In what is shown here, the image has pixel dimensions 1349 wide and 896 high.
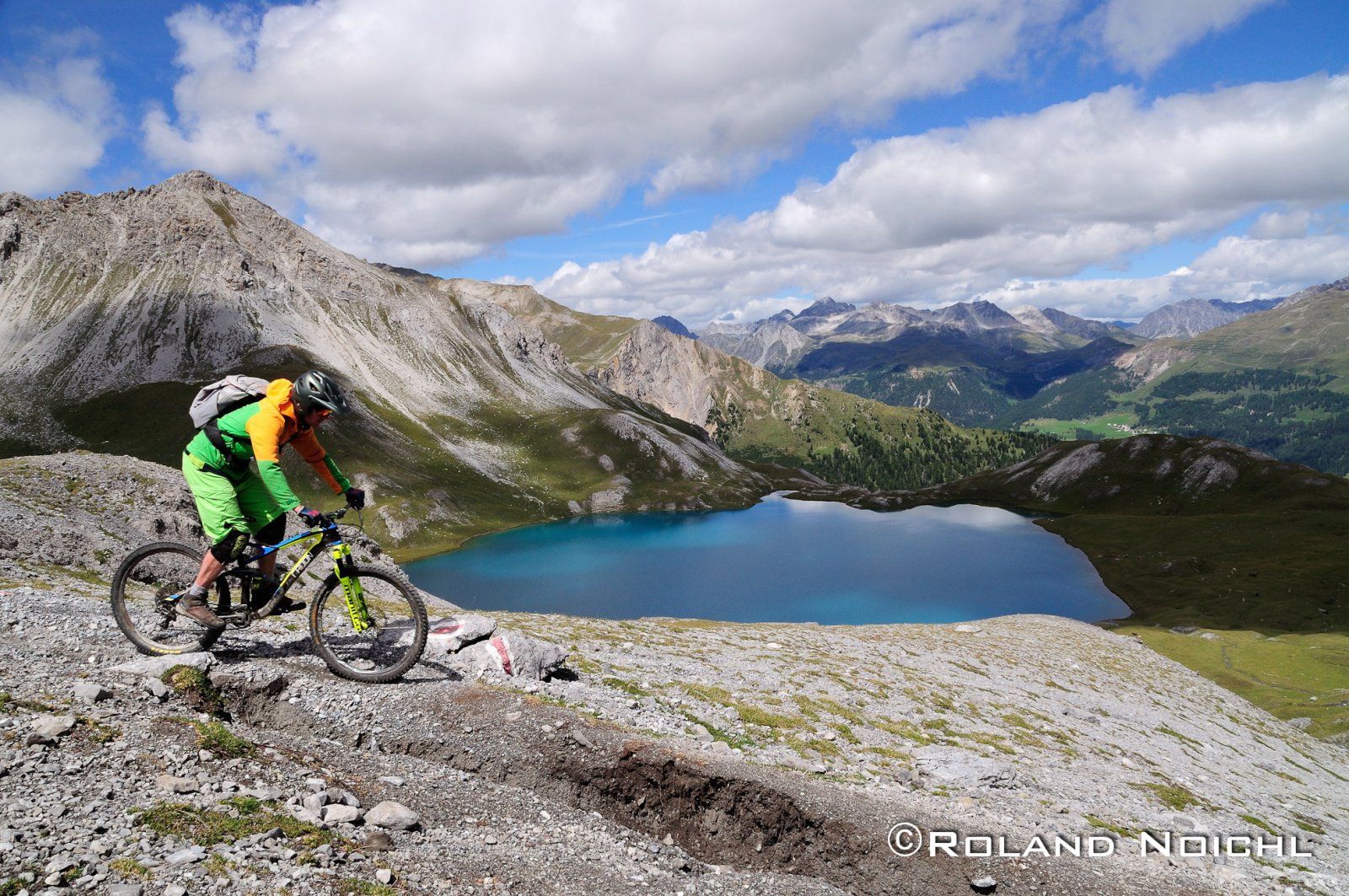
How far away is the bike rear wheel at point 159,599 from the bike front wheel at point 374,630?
1.95m

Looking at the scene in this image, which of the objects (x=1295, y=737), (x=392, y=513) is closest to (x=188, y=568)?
(x=1295, y=737)

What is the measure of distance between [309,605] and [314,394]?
4.44m

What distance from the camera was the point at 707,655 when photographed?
30047mm

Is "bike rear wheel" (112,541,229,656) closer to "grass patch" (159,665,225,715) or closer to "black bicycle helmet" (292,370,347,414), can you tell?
"grass patch" (159,665,225,715)

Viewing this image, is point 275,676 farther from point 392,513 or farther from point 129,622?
point 392,513

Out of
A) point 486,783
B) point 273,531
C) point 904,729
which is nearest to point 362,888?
point 486,783

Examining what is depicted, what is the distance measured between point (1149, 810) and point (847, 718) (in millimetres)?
8875

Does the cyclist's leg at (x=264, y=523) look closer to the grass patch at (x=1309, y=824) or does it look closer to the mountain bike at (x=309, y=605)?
the mountain bike at (x=309, y=605)

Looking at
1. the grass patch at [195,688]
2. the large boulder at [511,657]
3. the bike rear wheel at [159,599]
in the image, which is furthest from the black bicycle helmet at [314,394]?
the large boulder at [511,657]

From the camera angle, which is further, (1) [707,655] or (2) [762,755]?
(1) [707,655]

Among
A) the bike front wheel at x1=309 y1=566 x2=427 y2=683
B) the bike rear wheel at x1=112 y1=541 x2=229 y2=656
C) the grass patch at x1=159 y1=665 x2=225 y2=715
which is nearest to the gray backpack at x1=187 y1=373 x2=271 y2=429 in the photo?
the bike rear wheel at x1=112 y1=541 x2=229 y2=656

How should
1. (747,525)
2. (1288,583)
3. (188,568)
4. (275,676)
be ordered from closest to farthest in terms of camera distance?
(275,676)
(188,568)
(1288,583)
(747,525)

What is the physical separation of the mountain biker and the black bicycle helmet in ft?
0.05

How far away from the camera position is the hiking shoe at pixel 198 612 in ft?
40.8
